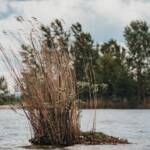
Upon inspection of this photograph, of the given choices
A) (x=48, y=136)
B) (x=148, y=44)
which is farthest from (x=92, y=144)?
(x=148, y=44)

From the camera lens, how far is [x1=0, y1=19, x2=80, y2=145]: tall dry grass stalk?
21750 mm

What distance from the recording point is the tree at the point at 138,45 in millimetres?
104094

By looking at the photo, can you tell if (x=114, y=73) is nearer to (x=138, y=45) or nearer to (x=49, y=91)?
(x=138, y=45)

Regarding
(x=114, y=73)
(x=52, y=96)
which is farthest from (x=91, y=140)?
(x=114, y=73)

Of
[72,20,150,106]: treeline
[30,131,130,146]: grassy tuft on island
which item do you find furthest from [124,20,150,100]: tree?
[30,131,130,146]: grassy tuft on island

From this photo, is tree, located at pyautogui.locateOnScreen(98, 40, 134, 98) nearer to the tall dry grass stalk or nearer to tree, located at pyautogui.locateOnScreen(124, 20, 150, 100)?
tree, located at pyautogui.locateOnScreen(124, 20, 150, 100)

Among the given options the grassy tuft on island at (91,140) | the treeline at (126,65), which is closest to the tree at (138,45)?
the treeline at (126,65)

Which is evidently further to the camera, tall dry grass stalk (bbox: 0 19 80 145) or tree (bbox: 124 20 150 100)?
tree (bbox: 124 20 150 100)

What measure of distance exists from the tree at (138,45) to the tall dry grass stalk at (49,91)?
80.3 meters

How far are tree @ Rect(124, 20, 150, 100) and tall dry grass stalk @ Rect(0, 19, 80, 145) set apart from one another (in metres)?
80.3

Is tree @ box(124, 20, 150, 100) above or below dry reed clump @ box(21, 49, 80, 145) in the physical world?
above

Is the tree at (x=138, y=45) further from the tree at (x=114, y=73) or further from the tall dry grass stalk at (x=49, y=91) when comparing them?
the tall dry grass stalk at (x=49, y=91)

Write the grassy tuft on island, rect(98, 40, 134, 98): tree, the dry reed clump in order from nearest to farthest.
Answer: the dry reed clump < the grassy tuft on island < rect(98, 40, 134, 98): tree

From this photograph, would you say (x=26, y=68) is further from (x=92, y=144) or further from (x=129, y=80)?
(x=129, y=80)
